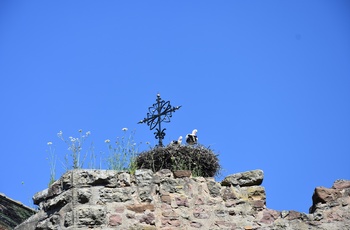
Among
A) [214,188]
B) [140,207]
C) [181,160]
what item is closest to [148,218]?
[140,207]

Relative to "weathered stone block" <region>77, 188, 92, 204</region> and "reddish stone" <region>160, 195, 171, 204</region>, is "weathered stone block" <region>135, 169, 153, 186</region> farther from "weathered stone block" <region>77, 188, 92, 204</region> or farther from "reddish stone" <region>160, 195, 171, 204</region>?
"weathered stone block" <region>77, 188, 92, 204</region>

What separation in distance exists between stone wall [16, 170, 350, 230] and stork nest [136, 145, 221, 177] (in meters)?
0.66

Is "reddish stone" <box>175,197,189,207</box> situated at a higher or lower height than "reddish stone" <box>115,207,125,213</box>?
higher

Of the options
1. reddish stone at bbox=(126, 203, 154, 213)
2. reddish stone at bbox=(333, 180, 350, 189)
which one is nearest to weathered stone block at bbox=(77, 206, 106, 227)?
reddish stone at bbox=(126, 203, 154, 213)

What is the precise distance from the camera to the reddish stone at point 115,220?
25.3 feet

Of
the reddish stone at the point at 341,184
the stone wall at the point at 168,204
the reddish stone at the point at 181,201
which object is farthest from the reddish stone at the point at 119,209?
the reddish stone at the point at 341,184

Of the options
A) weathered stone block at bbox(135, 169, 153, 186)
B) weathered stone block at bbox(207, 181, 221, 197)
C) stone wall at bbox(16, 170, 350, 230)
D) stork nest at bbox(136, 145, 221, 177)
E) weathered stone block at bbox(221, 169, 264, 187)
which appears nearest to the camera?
stone wall at bbox(16, 170, 350, 230)

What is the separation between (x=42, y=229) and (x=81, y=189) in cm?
68

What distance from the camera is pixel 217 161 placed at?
31.8 feet

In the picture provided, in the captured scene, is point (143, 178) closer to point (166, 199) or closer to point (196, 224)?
point (166, 199)

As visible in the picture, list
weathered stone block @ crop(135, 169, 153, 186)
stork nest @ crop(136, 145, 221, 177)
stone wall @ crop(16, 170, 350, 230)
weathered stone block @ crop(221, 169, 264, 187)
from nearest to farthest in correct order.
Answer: stone wall @ crop(16, 170, 350, 230), weathered stone block @ crop(135, 169, 153, 186), weathered stone block @ crop(221, 169, 264, 187), stork nest @ crop(136, 145, 221, 177)

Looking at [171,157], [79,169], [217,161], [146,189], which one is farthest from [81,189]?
[217,161]

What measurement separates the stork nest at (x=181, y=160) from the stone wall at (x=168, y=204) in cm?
66

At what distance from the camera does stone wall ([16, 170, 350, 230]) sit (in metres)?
7.50
